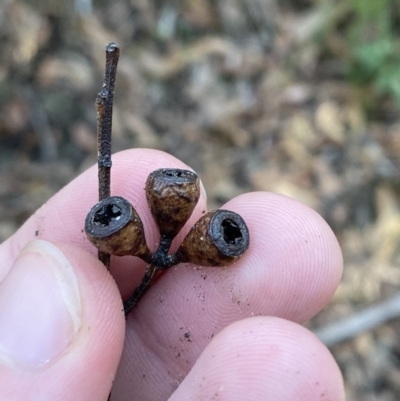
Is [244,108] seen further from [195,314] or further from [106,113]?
[106,113]

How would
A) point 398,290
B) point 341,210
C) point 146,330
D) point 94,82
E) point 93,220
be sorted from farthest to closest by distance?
point 94,82 < point 341,210 < point 398,290 < point 146,330 < point 93,220

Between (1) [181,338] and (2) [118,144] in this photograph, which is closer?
(1) [181,338]

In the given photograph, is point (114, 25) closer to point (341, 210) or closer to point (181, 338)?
point (341, 210)

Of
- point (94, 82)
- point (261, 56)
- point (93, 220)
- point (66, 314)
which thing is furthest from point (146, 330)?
point (261, 56)

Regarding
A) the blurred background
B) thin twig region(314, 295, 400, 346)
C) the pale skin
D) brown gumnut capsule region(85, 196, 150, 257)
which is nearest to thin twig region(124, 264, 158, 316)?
the pale skin

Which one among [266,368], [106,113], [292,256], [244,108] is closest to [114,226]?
[106,113]

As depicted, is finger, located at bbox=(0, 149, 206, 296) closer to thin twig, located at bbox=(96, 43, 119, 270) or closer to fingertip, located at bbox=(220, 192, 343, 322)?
fingertip, located at bbox=(220, 192, 343, 322)
